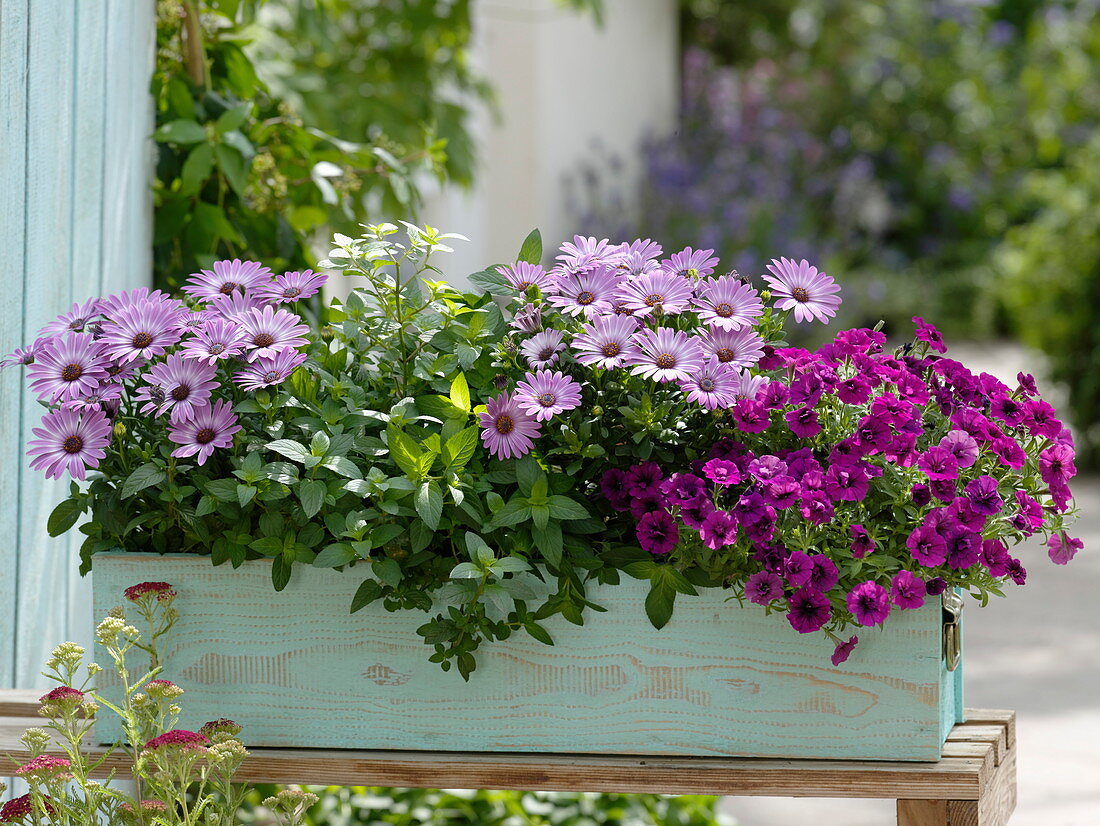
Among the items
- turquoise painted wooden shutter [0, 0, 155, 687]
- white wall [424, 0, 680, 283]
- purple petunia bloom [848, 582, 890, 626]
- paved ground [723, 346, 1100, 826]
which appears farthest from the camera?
white wall [424, 0, 680, 283]

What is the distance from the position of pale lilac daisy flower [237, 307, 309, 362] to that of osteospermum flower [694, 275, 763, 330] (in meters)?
0.39

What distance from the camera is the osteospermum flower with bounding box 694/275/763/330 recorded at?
48.8 inches

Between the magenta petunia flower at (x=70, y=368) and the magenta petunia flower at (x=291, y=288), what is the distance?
0.17m

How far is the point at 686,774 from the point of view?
1241mm

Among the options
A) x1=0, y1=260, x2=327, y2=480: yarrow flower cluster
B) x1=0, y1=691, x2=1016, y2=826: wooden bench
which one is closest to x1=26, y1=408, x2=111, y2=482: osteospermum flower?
x1=0, y1=260, x2=327, y2=480: yarrow flower cluster

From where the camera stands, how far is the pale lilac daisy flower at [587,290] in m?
1.26

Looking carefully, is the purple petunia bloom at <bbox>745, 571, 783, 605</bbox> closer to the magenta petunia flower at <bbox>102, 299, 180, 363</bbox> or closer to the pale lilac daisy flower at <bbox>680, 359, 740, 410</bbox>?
the pale lilac daisy flower at <bbox>680, 359, 740, 410</bbox>

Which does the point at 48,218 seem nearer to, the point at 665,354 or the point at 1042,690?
the point at 665,354

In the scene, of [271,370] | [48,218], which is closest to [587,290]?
[271,370]

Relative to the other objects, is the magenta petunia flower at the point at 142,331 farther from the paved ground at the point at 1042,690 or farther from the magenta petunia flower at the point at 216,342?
the paved ground at the point at 1042,690

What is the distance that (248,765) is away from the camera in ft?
4.21

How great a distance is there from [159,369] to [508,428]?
13.6 inches

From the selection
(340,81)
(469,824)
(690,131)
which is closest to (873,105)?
(690,131)

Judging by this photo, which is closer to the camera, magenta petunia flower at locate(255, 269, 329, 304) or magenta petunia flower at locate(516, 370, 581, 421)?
magenta petunia flower at locate(516, 370, 581, 421)
